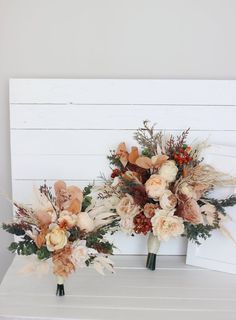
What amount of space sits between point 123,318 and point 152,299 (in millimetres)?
131

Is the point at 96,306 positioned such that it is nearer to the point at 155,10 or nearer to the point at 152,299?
the point at 152,299

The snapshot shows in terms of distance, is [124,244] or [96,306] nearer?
[96,306]

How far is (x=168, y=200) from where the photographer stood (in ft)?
3.95

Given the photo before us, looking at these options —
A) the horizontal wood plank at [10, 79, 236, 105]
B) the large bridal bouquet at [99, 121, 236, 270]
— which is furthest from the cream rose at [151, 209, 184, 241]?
the horizontal wood plank at [10, 79, 236, 105]

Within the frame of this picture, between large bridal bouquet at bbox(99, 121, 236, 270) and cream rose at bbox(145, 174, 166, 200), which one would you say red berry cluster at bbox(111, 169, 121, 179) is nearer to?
large bridal bouquet at bbox(99, 121, 236, 270)

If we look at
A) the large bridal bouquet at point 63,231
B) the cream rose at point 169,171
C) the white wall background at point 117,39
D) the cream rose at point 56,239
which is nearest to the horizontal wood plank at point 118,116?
the white wall background at point 117,39

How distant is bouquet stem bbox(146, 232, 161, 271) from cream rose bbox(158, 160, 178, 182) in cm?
25

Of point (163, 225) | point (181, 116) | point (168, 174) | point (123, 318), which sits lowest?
point (123, 318)

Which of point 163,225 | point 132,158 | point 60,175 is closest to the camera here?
point 163,225

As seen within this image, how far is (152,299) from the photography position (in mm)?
1176

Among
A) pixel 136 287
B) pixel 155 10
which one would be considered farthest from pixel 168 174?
pixel 155 10

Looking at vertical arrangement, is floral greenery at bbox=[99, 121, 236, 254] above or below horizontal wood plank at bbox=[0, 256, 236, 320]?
above

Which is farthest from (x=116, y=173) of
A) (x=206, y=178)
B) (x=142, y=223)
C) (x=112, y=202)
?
(x=206, y=178)

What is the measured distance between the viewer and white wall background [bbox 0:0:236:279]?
138 cm
